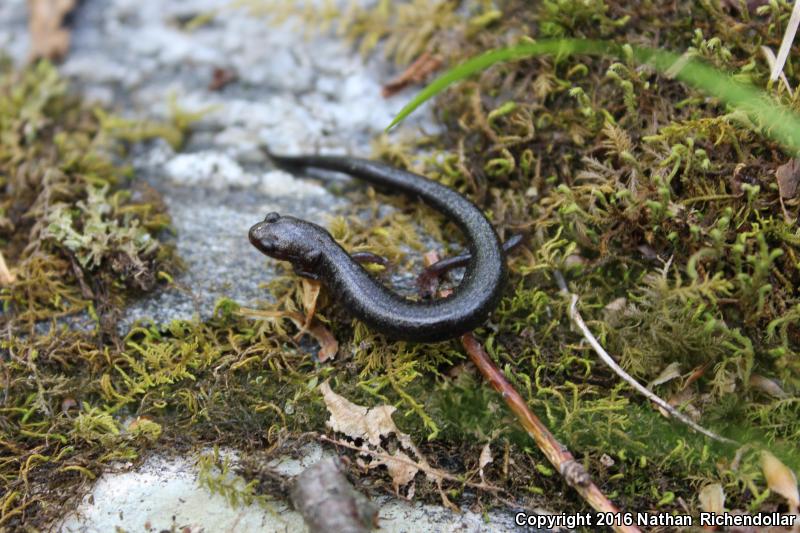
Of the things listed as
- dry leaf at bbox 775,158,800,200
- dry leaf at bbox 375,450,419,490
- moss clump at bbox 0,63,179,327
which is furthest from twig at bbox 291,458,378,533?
dry leaf at bbox 775,158,800,200

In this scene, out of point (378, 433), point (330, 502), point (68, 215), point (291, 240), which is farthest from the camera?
point (68, 215)

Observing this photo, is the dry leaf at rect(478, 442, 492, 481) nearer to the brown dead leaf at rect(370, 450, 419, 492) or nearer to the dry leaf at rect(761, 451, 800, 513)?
the brown dead leaf at rect(370, 450, 419, 492)

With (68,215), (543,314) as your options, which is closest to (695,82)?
(543,314)

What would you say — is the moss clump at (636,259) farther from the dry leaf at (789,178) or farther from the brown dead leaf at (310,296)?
the brown dead leaf at (310,296)

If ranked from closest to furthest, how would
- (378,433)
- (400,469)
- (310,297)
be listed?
(400,469) → (378,433) → (310,297)

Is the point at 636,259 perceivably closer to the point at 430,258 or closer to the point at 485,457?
the point at 430,258

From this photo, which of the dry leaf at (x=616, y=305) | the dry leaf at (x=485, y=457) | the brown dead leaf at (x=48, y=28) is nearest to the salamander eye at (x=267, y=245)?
the dry leaf at (x=485, y=457)
